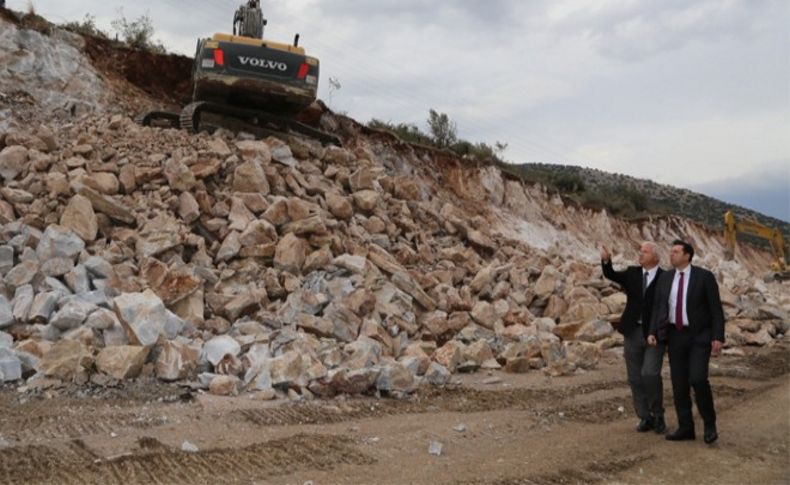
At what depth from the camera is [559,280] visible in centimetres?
1119

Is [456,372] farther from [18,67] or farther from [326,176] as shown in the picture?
[18,67]

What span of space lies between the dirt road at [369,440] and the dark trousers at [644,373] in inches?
9.6

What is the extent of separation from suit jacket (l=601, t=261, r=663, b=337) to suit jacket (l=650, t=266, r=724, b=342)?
0.54 ft

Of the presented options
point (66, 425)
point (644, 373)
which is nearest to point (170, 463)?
point (66, 425)

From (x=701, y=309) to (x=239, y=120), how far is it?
31.4 ft

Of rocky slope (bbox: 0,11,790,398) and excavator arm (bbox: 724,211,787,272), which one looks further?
excavator arm (bbox: 724,211,787,272)

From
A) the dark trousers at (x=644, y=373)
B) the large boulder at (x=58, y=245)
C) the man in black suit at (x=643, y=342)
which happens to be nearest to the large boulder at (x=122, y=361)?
the large boulder at (x=58, y=245)

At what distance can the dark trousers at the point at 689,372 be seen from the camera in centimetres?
524

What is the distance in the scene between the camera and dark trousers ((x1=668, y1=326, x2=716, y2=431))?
17.2 ft

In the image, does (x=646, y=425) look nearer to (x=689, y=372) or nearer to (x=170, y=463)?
(x=689, y=372)

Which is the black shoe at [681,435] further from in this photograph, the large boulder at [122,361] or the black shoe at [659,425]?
the large boulder at [122,361]

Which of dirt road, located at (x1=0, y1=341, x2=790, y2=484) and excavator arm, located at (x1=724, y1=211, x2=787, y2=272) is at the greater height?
A: excavator arm, located at (x1=724, y1=211, x2=787, y2=272)

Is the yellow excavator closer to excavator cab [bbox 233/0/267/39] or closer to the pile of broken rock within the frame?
the pile of broken rock

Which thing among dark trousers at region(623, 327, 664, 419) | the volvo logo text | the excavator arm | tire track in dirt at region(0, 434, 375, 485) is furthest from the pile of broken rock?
the excavator arm
